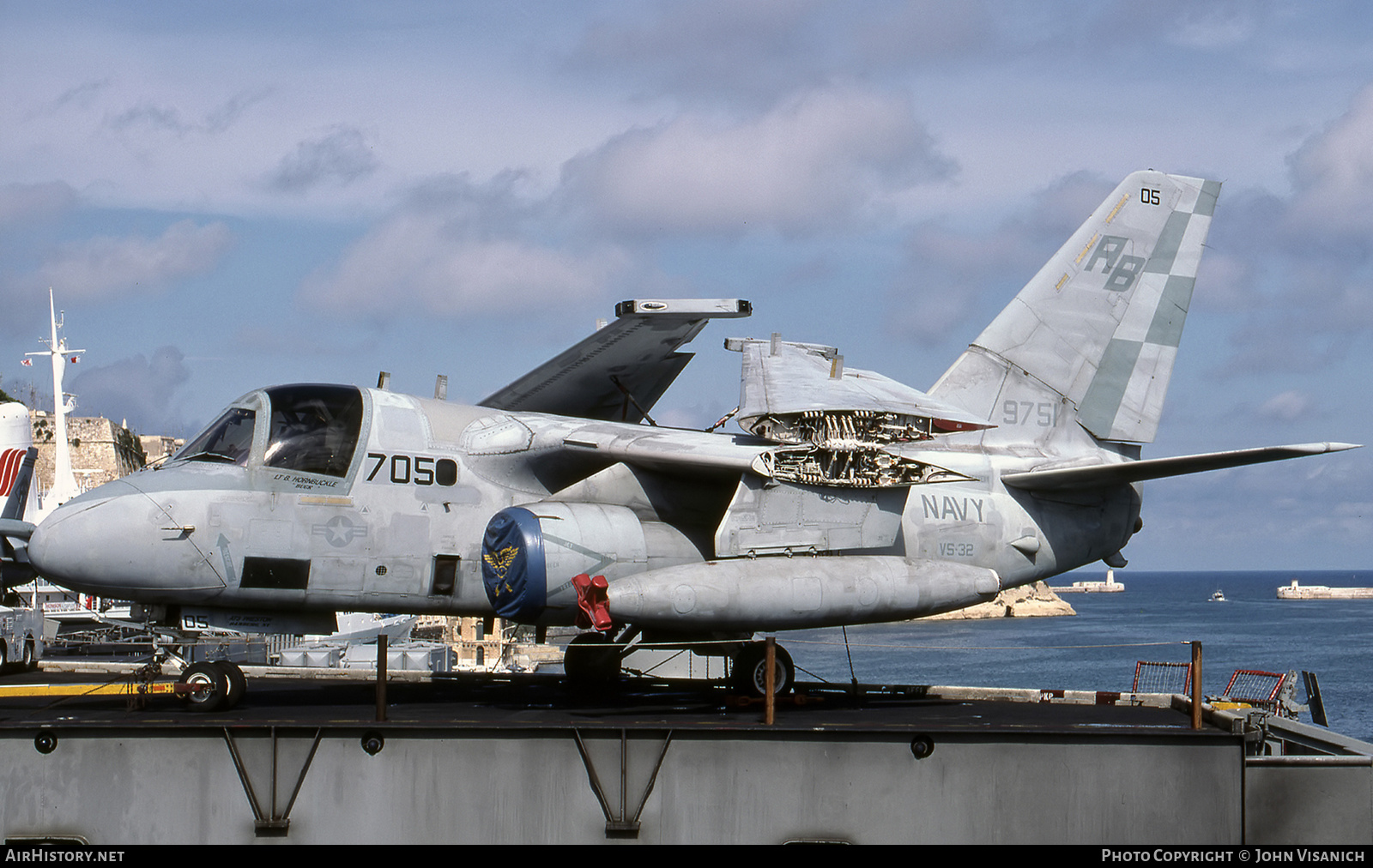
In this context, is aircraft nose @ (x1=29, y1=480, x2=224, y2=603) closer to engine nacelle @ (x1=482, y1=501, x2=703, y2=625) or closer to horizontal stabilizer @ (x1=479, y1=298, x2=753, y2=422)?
engine nacelle @ (x1=482, y1=501, x2=703, y2=625)

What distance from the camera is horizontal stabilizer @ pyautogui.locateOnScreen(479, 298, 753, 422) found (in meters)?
15.4

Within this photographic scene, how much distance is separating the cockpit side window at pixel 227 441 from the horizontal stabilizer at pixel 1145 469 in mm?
8824

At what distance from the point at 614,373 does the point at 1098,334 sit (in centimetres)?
658

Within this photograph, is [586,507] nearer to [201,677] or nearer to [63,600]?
[201,677]

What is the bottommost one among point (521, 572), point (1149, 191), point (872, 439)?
point (521, 572)

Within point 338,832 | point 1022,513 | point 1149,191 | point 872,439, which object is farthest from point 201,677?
point 1149,191

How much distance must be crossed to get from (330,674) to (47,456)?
257 feet

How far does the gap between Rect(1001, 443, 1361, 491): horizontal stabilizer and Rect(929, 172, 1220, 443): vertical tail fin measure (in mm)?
1352

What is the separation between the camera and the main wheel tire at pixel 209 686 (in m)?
12.0

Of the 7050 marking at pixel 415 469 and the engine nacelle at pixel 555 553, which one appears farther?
the 7050 marking at pixel 415 469

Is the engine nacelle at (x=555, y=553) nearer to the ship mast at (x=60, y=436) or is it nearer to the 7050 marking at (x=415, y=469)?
the 7050 marking at (x=415, y=469)

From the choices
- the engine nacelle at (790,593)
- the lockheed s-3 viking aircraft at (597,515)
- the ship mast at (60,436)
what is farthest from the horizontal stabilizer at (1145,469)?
the ship mast at (60,436)

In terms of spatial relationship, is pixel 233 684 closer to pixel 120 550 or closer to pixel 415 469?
pixel 120 550

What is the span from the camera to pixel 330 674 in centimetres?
1692
